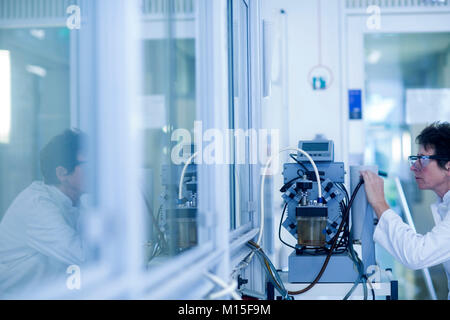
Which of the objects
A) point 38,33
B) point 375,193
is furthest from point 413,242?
point 38,33

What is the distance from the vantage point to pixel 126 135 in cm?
79

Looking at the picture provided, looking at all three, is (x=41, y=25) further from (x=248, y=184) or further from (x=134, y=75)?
(x=134, y=75)

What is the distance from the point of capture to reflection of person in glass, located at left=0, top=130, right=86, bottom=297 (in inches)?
64.0

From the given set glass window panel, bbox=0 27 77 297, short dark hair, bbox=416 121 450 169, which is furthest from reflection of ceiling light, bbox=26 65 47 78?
short dark hair, bbox=416 121 450 169

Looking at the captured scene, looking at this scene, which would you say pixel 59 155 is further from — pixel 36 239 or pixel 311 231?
pixel 311 231

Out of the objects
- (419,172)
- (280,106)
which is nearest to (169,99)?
(419,172)

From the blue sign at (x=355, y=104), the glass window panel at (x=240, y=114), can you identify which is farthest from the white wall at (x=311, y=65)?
the glass window panel at (x=240, y=114)

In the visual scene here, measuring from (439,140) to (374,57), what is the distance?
118 inches

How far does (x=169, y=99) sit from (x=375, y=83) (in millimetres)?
4204

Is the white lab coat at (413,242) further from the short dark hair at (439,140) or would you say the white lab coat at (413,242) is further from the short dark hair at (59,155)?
the short dark hair at (59,155)

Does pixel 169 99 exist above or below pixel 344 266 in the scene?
above

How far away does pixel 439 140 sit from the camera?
1.97 metres

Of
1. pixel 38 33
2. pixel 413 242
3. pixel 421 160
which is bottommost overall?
pixel 413 242
